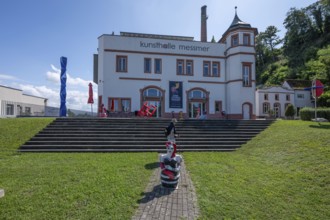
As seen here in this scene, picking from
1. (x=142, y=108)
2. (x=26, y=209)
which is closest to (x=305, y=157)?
(x=26, y=209)

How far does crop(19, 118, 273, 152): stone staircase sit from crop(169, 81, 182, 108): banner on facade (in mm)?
8607

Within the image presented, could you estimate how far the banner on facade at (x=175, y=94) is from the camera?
2594 cm

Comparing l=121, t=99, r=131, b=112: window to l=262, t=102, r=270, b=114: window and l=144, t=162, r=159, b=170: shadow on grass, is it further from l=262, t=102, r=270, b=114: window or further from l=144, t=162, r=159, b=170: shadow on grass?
l=262, t=102, r=270, b=114: window

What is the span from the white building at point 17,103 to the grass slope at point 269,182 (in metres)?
34.8

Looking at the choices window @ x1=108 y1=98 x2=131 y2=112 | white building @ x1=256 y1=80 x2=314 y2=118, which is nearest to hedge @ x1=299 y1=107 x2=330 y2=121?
window @ x1=108 y1=98 x2=131 y2=112

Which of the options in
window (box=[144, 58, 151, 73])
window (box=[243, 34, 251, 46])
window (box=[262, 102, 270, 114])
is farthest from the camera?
window (box=[262, 102, 270, 114])

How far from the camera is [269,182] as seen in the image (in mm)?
6559

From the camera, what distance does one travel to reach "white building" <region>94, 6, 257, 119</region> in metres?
24.7

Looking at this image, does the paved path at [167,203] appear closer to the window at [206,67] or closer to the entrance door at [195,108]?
the entrance door at [195,108]

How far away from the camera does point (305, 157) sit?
8680mm

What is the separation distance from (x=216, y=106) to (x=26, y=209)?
24562mm

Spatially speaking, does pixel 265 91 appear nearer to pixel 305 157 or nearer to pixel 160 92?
pixel 160 92

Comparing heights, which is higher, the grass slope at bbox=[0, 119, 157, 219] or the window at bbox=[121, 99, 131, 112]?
the window at bbox=[121, 99, 131, 112]

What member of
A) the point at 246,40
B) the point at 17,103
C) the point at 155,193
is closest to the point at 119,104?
the point at 246,40
